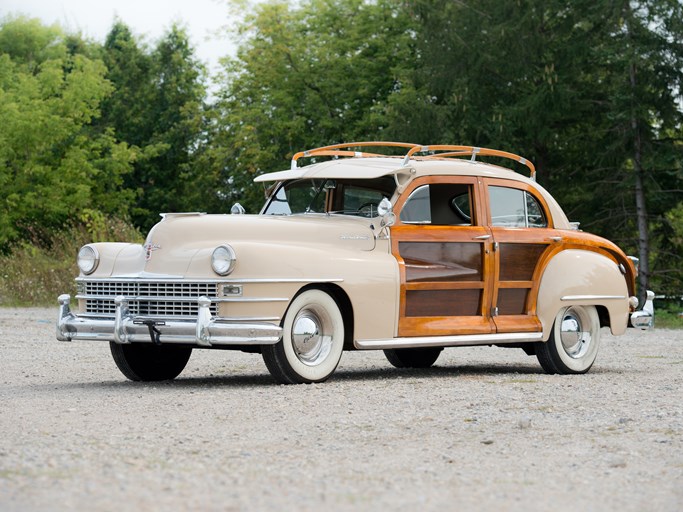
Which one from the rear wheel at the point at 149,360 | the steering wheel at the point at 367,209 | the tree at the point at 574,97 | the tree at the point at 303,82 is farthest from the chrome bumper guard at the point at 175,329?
the tree at the point at 303,82

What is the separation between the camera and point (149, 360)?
11508 mm

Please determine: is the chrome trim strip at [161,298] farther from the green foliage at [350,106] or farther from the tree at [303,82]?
the tree at [303,82]

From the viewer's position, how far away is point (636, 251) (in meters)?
32.4

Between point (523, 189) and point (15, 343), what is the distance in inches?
300

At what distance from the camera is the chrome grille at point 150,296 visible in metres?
10.1

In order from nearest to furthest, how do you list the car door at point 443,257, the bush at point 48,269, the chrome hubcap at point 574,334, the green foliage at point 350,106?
the car door at point 443,257 < the chrome hubcap at point 574,334 < the bush at point 48,269 < the green foliage at point 350,106

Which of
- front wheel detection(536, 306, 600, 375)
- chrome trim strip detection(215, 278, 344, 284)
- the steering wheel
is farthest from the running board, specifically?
the steering wheel

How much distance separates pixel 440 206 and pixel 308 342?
2.11m

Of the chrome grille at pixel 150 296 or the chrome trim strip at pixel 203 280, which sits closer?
the chrome trim strip at pixel 203 280

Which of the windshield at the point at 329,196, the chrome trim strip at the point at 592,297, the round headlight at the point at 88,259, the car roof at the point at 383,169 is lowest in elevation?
the chrome trim strip at the point at 592,297

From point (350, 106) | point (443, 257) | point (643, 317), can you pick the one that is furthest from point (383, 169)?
point (350, 106)

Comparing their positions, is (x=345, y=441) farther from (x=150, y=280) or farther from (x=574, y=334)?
(x=574, y=334)

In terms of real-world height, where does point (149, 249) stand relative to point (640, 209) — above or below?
below

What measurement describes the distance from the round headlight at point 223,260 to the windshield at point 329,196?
192 centimetres
